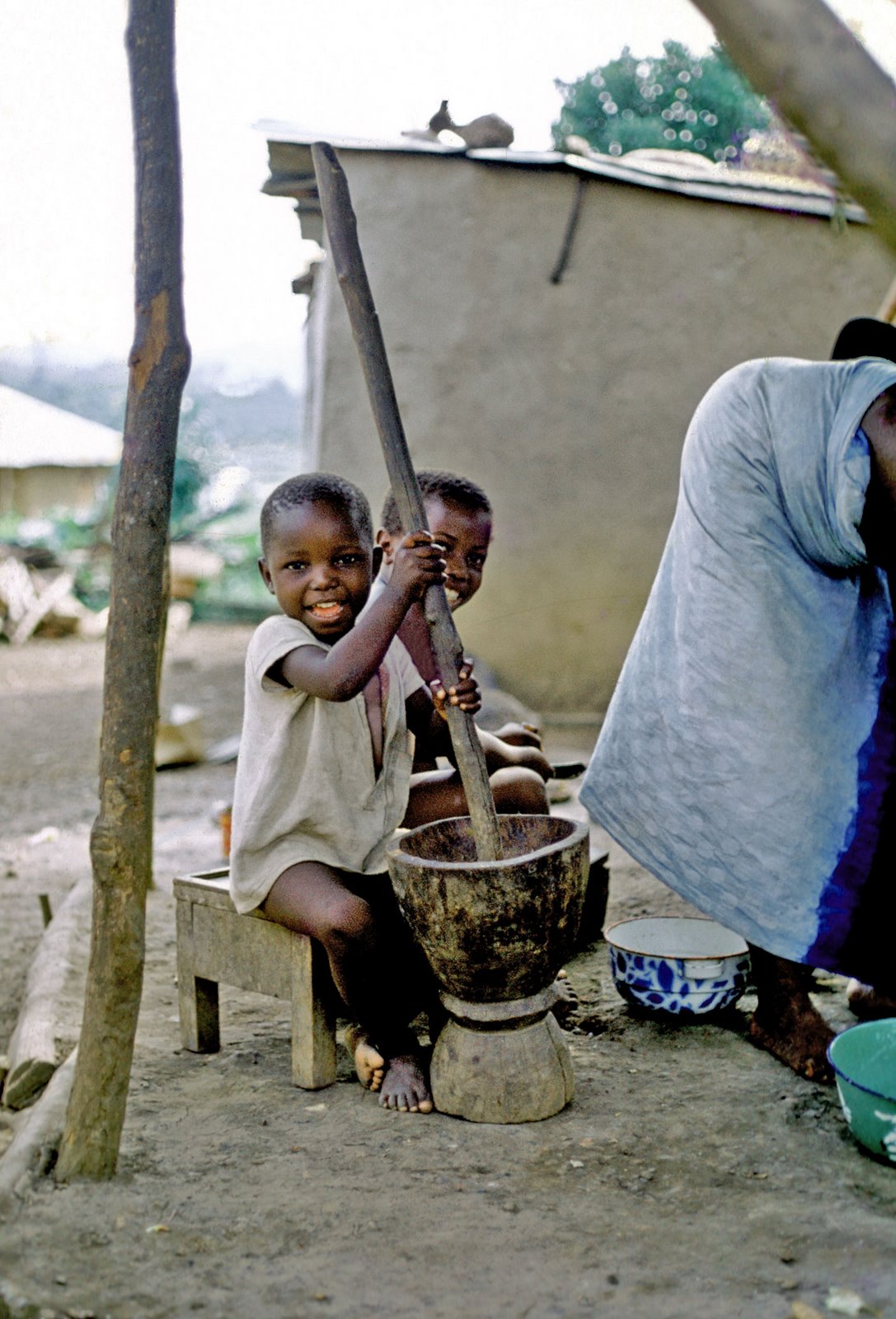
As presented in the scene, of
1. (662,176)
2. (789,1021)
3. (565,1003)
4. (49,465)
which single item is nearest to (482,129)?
(662,176)

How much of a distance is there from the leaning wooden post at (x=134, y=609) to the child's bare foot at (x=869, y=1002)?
1.48 metres

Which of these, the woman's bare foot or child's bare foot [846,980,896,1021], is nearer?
the woman's bare foot

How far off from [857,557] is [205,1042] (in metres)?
1.63

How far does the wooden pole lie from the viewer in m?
2.21

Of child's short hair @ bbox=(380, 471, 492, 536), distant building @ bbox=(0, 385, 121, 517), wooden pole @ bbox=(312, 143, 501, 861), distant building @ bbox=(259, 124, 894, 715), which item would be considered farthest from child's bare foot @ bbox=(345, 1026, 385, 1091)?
distant building @ bbox=(0, 385, 121, 517)

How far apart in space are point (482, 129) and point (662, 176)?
3.05 feet

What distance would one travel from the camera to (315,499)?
2357 millimetres

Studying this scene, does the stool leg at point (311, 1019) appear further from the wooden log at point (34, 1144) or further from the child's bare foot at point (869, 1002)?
the child's bare foot at point (869, 1002)

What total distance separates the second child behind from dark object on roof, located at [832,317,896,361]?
3.33 ft

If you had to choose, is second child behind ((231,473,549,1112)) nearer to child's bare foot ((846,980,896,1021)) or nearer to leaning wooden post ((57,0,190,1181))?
leaning wooden post ((57,0,190,1181))

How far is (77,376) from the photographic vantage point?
25234 millimetres

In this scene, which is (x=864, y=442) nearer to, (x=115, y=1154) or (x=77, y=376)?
(x=115, y=1154)

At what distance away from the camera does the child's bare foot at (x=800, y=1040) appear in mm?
2275

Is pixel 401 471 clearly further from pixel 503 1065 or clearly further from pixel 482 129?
pixel 482 129
